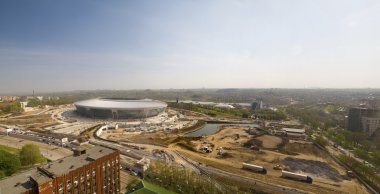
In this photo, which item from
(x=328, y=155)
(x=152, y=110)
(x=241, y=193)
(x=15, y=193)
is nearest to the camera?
(x=15, y=193)

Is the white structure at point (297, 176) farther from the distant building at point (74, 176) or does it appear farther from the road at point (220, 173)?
the distant building at point (74, 176)

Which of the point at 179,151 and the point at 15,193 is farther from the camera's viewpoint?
the point at 179,151

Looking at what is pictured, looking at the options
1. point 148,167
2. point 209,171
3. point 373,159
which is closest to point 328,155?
point 373,159

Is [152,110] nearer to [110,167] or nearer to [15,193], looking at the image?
[110,167]

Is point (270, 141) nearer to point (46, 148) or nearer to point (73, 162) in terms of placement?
point (73, 162)

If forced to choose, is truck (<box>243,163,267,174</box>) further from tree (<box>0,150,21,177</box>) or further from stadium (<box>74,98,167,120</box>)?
stadium (<box>74,98,167,120</box>)

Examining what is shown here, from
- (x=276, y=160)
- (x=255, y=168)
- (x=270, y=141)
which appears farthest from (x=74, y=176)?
(x=270, y=141)
